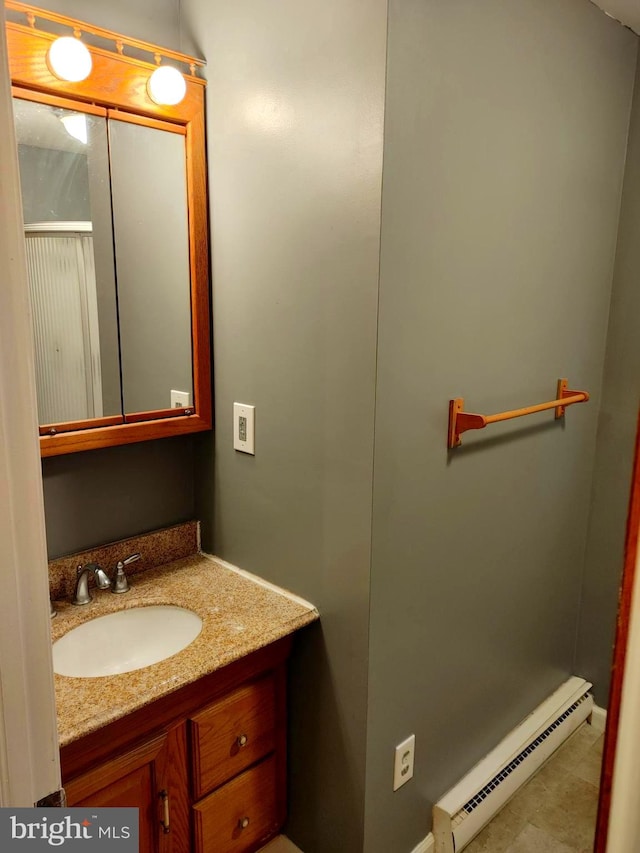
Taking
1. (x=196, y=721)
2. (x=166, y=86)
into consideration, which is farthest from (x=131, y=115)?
(x=196, y=721)

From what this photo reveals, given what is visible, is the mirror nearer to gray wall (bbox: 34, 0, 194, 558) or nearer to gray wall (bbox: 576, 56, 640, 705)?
gray wall (bbox: 34, 0, 194, 558)

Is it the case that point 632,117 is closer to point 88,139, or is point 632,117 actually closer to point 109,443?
point 88,139

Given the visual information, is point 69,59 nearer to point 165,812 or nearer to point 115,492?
point 115,492

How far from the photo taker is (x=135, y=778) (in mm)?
1277

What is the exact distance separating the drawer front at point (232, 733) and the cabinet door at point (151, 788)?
4 cm

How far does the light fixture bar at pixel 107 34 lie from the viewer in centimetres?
128

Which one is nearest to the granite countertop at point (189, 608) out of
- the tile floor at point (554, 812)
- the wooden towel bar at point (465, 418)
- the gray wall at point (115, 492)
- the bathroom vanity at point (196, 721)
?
the bathroom vanity at point (196, 721)

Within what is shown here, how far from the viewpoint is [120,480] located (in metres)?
1.66

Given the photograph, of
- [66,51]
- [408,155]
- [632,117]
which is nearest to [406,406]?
[408,155]

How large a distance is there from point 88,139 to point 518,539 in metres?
1.56

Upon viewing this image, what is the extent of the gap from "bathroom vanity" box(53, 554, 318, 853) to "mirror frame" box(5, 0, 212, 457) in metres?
0.42

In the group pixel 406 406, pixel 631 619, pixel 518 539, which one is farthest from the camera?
pixel 518 539

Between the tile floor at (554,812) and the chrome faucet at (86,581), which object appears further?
the tile floor at (554,812)

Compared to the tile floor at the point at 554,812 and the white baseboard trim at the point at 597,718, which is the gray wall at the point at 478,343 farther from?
the white baseboard trim at the point at 597,718
